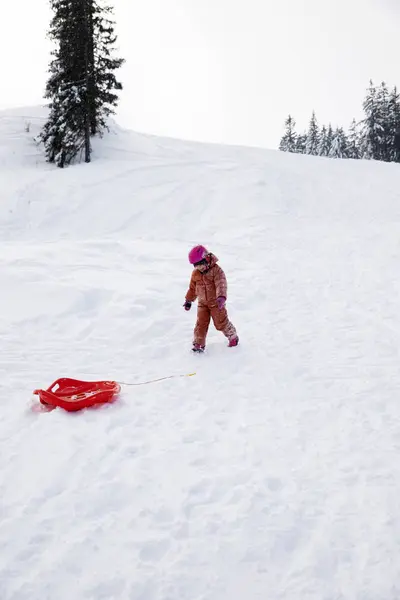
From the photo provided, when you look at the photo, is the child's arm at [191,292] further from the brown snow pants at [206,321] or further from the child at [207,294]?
the brown snow pants at [206,321]

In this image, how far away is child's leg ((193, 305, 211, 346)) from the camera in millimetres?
6445

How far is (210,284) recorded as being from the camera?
635cm

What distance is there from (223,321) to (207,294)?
0.53m

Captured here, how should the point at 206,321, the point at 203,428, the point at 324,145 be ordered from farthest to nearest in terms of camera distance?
the point at 324,145
the point at 206,321
the point at 203,428

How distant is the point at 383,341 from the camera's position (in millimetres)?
6605

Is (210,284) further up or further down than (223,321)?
further up

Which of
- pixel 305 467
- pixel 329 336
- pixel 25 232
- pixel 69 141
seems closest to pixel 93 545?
pixel 305 467

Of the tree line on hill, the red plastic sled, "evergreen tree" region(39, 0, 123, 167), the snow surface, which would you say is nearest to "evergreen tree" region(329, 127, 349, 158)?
the tree line on hill

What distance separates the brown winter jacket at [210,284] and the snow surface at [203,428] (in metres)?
0.87

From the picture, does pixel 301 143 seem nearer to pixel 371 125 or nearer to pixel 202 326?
pixel 371 125

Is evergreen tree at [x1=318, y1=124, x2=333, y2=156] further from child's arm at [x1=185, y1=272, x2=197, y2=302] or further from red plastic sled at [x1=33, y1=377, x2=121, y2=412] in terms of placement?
red plastic sled at [x1=33, y1=377, x2=121, y2=412]

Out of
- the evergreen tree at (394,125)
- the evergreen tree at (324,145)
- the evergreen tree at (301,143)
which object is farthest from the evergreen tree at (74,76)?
the evergreen tree at (301,143)

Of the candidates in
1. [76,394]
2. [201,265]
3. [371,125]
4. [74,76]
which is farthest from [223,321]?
[371,125]

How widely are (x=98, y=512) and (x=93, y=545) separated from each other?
1.04 ft
